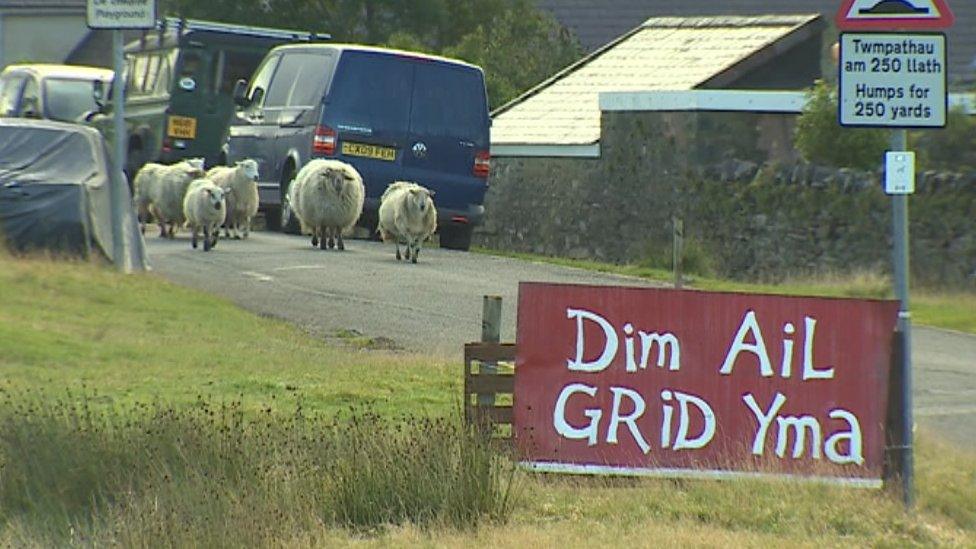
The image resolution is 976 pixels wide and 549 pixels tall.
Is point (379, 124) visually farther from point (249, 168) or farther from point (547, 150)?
point (547, 150)

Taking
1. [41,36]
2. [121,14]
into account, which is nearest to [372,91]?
[121,14]

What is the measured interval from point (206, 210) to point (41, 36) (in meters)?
44.9

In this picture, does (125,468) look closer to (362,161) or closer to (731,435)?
(731,435)

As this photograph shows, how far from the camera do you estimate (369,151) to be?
1051 inches

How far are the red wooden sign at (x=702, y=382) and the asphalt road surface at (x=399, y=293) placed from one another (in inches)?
77.9

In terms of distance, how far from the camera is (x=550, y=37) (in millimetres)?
46094

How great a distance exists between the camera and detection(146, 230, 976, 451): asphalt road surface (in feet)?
54.1

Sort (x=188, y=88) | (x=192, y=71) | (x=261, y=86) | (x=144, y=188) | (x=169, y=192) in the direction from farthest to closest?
(x=192, y=71) < (x=188, y=88) < (x=261, y=86) < (x=144, y=188) < (x=169, y=192)

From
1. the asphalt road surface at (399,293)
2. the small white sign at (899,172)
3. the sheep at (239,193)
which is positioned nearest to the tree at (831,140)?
the asphalt road surface at (399,293)

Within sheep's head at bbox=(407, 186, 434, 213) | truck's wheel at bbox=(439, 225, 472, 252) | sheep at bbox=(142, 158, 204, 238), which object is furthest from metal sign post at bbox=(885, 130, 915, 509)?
truck's wheel at bbox=(439, 225, 472, 252)

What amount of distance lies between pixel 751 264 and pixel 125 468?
18.1 meters

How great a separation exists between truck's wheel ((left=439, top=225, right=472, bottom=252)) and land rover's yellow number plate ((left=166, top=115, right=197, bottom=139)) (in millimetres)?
6580

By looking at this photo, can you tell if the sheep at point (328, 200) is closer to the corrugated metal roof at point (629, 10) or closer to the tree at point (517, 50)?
the tree at point (517, 50)

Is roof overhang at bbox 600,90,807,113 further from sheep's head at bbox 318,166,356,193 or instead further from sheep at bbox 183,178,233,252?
sheep at bbox 183,178,233,252
